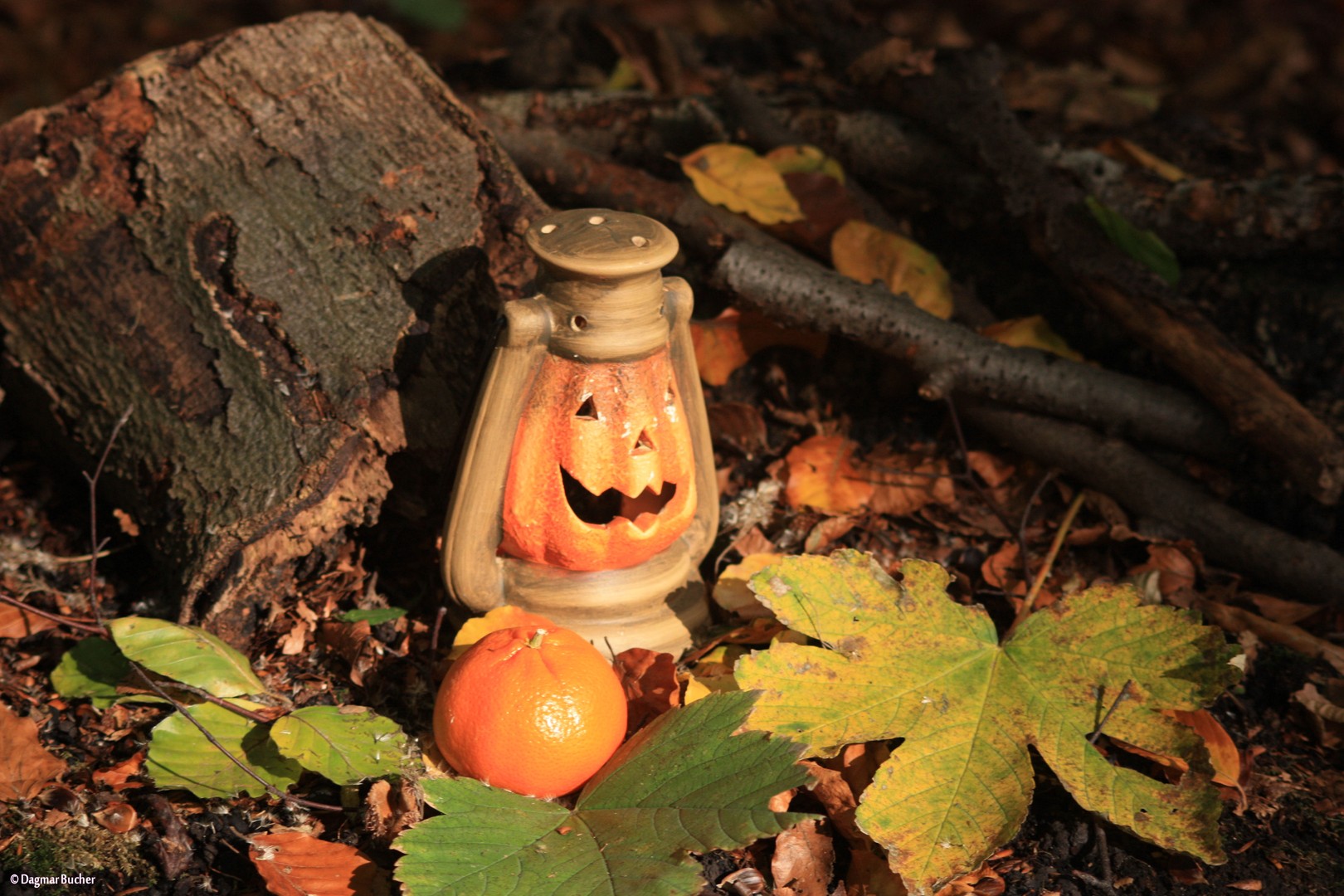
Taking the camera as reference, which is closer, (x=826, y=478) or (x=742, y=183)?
(x=826, y=478)

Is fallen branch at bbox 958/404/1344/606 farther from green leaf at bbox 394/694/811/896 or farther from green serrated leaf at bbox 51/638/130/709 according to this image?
green serrated leaf at bbox 51/638/130/709

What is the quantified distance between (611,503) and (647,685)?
18.5 inches

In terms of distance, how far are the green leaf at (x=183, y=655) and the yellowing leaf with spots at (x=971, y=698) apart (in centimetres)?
99

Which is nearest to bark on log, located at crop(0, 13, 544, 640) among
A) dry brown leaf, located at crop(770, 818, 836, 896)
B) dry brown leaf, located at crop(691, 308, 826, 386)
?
dry brown leaf, located at crop(691, 308, 826, 386)

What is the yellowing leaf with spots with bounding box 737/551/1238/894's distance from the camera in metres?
1.96

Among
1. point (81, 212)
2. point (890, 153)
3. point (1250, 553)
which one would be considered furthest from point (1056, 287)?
point (81, 212)

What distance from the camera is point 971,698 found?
2127mm

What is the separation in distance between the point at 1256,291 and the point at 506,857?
104 inches

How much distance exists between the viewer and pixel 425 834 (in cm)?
182

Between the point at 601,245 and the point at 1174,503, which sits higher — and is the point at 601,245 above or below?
above

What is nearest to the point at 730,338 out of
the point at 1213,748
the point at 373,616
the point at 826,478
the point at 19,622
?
the point at 826,478

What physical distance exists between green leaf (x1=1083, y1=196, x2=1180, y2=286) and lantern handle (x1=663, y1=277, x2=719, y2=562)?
1.32 meters

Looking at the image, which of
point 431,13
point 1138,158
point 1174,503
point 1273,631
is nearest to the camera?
point 1273,631

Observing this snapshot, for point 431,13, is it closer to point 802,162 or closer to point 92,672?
point 802,162
